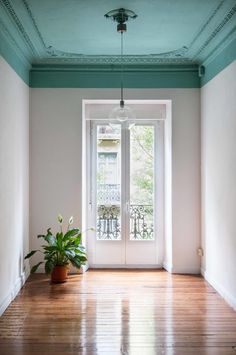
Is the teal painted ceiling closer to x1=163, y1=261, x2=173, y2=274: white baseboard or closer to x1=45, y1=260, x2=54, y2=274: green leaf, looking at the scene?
x1=45, y1=260, x2=54, y2=274: green leaf

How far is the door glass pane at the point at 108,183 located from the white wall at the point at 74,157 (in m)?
0.50

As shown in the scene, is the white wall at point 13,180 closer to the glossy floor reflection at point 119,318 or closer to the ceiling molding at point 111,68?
the glossy floor reflection at point 119,318

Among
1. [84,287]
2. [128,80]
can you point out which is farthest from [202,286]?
[128,80]

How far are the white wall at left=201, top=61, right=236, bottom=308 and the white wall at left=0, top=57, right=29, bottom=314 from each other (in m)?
2.36

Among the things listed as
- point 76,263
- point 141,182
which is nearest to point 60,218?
point 76,263

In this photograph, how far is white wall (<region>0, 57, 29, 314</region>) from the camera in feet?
15.0

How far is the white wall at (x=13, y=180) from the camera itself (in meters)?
4.57

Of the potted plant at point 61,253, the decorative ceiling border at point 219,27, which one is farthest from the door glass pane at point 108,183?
the decorative ceiling border at point 219,27

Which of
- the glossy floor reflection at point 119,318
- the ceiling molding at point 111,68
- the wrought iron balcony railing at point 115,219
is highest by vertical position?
the ceiling molding at point 111,68

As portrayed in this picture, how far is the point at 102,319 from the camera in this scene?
4246 millimetres

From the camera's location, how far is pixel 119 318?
4.27 meters

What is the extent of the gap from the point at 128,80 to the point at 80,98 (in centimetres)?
70

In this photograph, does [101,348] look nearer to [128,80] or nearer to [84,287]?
[84,287]

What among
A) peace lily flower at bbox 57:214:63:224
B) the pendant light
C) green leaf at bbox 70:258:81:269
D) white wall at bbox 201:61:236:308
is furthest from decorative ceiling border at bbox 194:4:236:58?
green leaf at bbox 70:258:81:269
